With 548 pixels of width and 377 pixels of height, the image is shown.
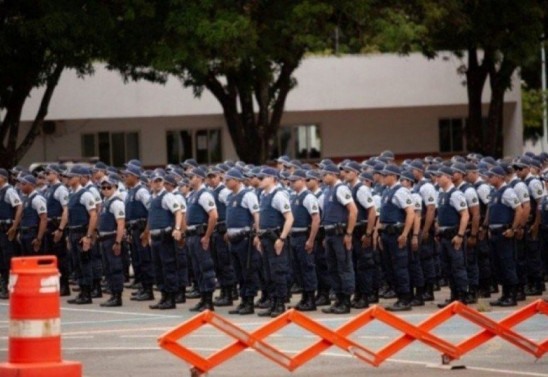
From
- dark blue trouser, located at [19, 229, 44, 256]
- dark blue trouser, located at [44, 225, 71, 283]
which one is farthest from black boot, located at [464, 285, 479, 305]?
dark blue trouser, located at [19, 229, 44, 256]

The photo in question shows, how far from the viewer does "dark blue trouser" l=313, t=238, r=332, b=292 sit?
24938 millimetres

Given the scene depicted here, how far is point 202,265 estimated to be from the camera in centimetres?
2442

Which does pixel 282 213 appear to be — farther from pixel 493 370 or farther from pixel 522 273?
pixel 493 370

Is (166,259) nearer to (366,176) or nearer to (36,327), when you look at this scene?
(366,176)

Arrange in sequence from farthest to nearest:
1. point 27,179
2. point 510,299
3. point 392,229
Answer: point 27,179 → point 510,299 → point 392,229

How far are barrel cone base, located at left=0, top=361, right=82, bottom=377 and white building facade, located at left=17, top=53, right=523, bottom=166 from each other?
3911 centimetres

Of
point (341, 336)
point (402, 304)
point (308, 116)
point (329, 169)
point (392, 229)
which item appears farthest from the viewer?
point (308, 116)

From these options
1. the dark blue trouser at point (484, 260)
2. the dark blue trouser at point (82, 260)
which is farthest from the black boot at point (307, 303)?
the dark blue trouser at point (82, 260)

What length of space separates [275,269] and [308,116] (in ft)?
111

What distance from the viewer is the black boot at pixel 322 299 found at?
24969 millimetres

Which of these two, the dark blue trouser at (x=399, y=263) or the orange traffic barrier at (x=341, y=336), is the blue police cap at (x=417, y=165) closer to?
the dark blue trouser at (x=399, y=263)

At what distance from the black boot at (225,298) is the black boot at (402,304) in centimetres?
265

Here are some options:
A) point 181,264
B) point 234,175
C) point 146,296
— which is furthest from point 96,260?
point 234,175

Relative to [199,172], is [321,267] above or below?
below
